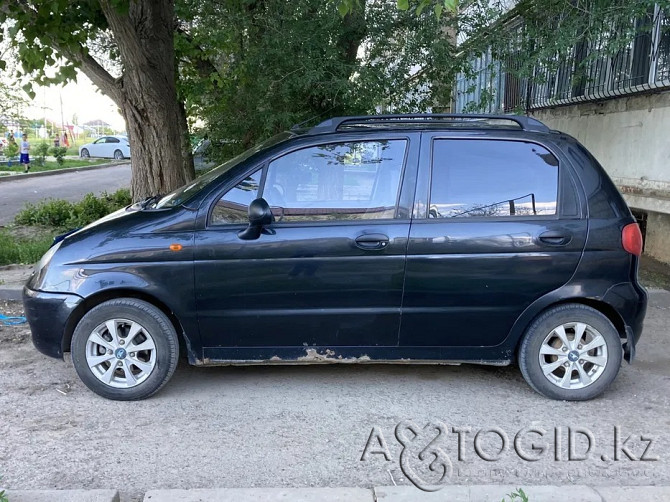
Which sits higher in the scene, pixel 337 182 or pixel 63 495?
pixel 337 182

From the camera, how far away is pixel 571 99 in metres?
9.20

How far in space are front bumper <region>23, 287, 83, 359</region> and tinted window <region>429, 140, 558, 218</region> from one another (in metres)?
2.56

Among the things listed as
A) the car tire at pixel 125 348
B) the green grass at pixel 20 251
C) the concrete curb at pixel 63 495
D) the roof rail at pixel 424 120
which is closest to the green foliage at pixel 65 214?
the green grass at pixel 20 251

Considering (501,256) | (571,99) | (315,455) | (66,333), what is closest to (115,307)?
(66,333)

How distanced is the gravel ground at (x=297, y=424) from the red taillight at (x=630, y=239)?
108 cm

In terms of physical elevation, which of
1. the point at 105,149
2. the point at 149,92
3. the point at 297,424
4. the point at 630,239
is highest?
the point at 149,92

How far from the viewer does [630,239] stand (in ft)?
14.3

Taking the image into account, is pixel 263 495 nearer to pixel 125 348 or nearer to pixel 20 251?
pixel 125 348

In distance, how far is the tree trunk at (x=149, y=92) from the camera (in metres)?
7.90

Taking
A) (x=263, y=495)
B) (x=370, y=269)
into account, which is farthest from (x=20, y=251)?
(x=263, y=495)

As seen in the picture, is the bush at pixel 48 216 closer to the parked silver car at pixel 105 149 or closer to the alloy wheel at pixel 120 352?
the alloy wheel at pixel 120 352

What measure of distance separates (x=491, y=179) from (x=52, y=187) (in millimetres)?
19387

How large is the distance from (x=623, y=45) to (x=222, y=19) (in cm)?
552

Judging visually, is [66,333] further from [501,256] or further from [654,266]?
[654,266]
